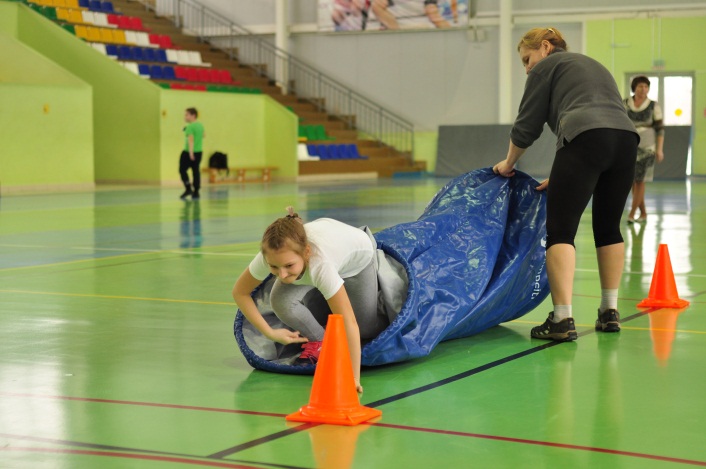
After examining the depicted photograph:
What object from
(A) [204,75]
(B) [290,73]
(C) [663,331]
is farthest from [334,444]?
(B) [290,73]

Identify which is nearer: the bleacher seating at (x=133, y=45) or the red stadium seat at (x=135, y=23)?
the bleacher seating at (x=133, y=45)

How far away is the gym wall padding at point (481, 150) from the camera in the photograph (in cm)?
3008

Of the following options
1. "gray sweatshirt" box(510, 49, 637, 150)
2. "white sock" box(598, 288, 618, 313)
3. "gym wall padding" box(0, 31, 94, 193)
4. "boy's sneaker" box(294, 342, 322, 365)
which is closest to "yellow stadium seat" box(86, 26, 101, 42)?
"gym wall padding" box(0, 31, 94, 193)

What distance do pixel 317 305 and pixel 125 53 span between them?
85.3 ft

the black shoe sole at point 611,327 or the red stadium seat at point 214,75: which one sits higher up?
the red stadium seat at point 214,75

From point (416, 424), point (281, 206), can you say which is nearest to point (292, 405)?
point (416, 424)

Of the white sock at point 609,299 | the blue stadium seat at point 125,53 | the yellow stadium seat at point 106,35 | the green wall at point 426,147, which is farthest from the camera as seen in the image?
the green wall at point 426,147

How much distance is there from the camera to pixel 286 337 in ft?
17.0

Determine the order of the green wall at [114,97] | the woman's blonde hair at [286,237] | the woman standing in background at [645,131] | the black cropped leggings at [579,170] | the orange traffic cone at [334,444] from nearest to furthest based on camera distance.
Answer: the orange traffic cone at [334,444]
the woman's blonde hair at [286,237]
the black cropped leggings at [579,170]
the woman standing in background at [645,131]
the green wall at [114,97]

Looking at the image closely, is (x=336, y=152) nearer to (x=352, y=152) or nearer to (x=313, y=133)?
(x=352, y=152)

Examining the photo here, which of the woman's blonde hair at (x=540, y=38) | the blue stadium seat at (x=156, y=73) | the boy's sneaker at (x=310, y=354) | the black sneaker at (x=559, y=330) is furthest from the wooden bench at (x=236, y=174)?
the boy's sneaker at (x=310, y=354)

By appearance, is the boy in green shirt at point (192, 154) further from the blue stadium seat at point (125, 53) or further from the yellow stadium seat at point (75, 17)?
the yellow stadium seat at point (75, 17)

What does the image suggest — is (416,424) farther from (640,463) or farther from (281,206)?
(281,206)

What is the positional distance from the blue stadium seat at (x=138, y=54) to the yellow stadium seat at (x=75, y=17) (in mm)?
1807
